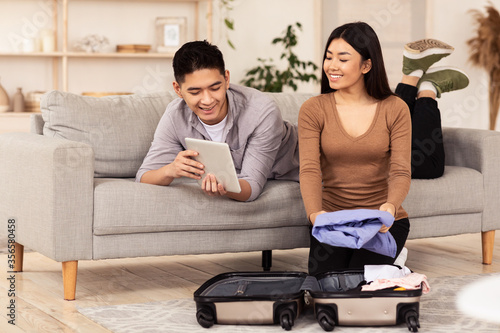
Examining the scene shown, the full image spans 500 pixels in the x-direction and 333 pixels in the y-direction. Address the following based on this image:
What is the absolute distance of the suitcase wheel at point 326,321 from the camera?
2107mm

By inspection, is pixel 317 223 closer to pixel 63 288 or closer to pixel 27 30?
pixel 63 288

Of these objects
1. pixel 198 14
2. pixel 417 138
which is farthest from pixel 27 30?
pixel 417 138

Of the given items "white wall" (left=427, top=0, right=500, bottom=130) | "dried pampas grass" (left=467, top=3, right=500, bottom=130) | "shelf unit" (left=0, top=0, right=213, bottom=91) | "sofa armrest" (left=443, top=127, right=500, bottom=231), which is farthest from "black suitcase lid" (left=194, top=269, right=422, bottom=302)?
"dried pampas grass" (left=467, top=3, right=500, bottom=130)

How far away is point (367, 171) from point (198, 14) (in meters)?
3.27

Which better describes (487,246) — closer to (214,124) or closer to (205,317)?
(214,124)

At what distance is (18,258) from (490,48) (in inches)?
181

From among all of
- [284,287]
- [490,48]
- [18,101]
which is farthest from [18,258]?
[490,48]

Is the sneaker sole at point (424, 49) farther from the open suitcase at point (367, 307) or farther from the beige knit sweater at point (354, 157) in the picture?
the open suitcase at point (367, 307)

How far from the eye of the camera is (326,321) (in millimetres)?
2117

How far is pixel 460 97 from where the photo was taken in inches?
252

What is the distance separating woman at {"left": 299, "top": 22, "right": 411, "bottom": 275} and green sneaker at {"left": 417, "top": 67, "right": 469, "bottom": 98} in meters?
0.75

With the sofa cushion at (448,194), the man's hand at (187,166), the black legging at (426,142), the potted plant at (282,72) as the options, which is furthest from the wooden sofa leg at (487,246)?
the potted plant at (282,72)

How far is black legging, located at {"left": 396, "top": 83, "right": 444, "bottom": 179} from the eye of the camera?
3043 millimetres

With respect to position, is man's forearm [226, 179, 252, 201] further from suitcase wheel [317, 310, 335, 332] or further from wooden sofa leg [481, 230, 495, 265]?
wooden sofa leg [481, 230, 495, 265]
